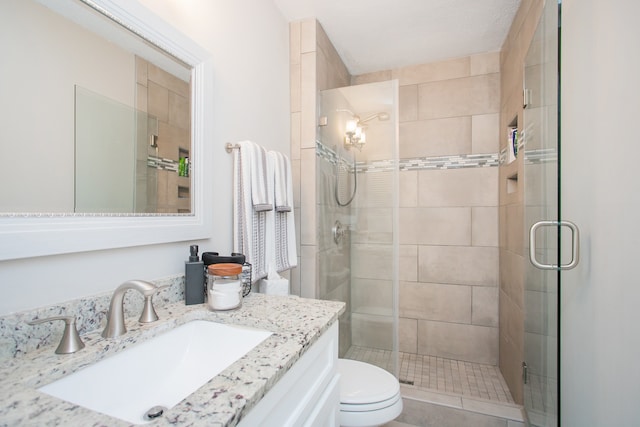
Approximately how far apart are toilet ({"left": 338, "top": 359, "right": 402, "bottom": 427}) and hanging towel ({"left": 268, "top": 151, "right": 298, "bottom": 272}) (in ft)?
2.12

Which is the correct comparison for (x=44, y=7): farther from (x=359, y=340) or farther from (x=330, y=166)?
(x=359, y=340)

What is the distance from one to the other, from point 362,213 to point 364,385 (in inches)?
41.1

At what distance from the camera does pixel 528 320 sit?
153cm

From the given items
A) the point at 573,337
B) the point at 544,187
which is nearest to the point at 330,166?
the point at 544,187

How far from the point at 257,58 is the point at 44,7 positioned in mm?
980

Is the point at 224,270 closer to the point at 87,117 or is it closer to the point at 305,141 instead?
the point at 87,117

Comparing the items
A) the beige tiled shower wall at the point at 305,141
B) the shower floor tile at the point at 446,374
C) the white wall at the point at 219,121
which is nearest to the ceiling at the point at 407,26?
the beige tiled shower wall at the point at 305,141

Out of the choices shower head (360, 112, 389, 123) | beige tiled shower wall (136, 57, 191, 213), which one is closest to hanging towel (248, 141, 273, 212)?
beige tiled shower wall (136, 57, 191, 213)

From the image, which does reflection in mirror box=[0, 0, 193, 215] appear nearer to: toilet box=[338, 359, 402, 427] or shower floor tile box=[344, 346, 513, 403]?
toilet box=[338, 359, 402, 427]

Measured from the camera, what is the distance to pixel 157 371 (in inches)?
30.6

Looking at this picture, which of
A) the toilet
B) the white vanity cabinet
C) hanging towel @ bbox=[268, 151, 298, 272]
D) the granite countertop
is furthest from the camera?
hanging towel @ bbox=[268, 151, 298, 272]

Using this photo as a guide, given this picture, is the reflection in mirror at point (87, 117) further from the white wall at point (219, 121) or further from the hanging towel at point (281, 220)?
the hanging towel at point (281, 220)

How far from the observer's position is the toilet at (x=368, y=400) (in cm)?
126

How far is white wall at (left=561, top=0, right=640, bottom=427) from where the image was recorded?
84cm
